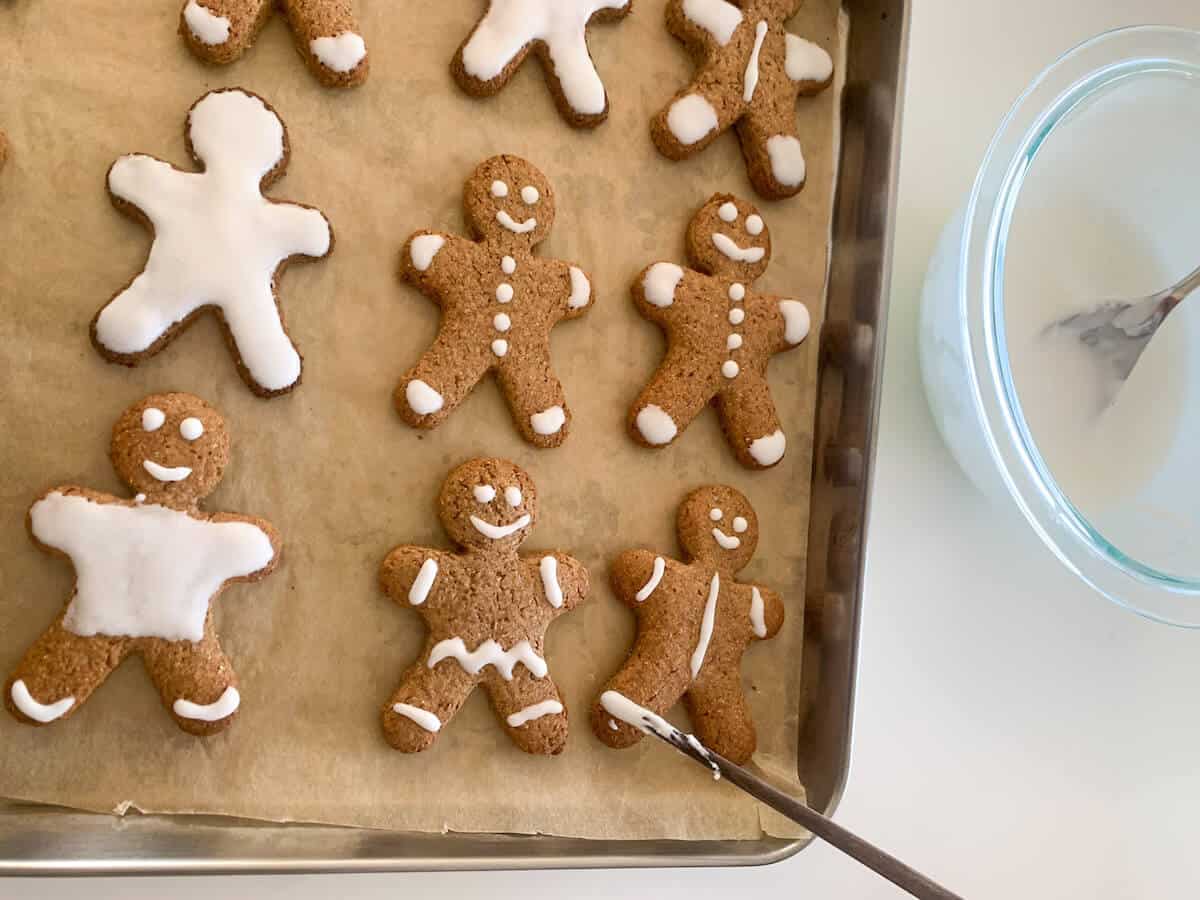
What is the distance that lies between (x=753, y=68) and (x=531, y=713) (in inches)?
26.1

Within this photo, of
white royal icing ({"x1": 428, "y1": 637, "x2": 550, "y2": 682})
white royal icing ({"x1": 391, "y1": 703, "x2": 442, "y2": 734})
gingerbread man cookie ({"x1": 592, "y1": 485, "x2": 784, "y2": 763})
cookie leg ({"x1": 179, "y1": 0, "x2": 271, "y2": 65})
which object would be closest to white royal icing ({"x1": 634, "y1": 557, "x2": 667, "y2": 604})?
gingerbread man cookie ({"x1": 592, "y1": 485, "x2": 784, "y2": 763})

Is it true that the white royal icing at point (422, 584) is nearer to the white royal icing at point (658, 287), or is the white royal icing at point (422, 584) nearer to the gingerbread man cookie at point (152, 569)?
the gingerbread man cookie at point (152, 569)

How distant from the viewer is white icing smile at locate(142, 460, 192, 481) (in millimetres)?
904

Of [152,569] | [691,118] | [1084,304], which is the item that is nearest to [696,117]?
[691,118]

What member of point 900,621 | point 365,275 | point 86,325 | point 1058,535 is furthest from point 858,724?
point 86,325

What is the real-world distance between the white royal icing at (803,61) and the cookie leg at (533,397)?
0.40 meters

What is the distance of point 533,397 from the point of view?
3.37ft

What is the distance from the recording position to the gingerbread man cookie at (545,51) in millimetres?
1040

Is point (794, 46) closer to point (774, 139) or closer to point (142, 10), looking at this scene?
point (774, 139)

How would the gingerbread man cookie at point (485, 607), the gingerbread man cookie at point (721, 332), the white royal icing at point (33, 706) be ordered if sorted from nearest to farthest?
the white royal icing at point (33, 706), the gingerbread man cookie at point (485, 607), the gingerbread man cookie at point (721, 332)

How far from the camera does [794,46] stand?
115 cm

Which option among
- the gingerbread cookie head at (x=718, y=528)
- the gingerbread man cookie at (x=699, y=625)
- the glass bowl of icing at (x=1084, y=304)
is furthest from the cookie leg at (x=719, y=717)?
the glass bowl of icing at (x=1084, y=304)

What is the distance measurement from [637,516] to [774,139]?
402 mm

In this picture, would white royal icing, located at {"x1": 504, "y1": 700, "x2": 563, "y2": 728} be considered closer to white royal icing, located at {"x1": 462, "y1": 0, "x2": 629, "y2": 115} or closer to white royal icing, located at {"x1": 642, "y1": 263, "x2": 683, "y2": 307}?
white royal icing, located at {"x1": 642, "y1": 263, "x2": 683, "y2": 307}
